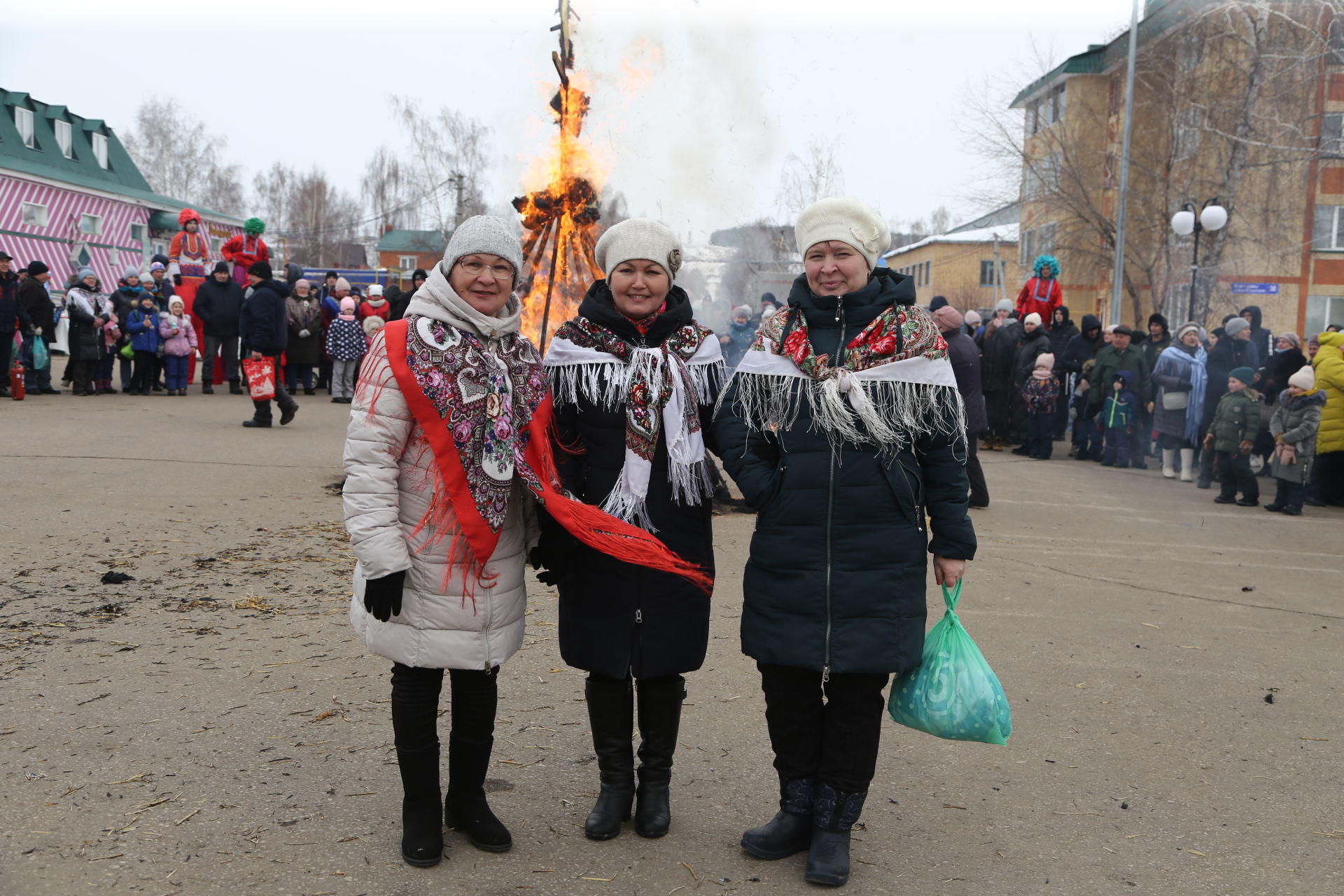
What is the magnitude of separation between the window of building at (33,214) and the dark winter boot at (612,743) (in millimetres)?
36782

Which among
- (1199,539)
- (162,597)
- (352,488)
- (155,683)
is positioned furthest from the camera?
(1199,539)

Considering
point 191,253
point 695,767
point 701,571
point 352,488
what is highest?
point 191,253

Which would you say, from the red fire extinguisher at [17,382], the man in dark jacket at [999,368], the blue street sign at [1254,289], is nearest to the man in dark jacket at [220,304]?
the red fire extinguisher at [17,382]

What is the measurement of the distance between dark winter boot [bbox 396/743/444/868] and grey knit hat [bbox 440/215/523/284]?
156 centimetres

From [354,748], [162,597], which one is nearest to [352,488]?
[354,748]

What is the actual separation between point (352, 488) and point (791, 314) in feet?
5.00

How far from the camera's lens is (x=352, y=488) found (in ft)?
10.5

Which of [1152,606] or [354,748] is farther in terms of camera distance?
[1152,606]

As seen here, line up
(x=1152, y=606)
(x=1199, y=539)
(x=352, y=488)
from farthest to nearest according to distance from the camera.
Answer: (x=1199, y=539) < (x=1152, y=606) < (x=352, y=488)

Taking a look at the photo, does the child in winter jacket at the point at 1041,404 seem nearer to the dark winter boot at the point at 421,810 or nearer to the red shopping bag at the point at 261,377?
the red shopping bag at the point at 261,377

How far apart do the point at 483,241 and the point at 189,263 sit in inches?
691

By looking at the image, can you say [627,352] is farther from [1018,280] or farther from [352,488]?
[1018,280]

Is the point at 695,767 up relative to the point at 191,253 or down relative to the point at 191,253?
down

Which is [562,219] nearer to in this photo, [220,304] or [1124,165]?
[220,304]
